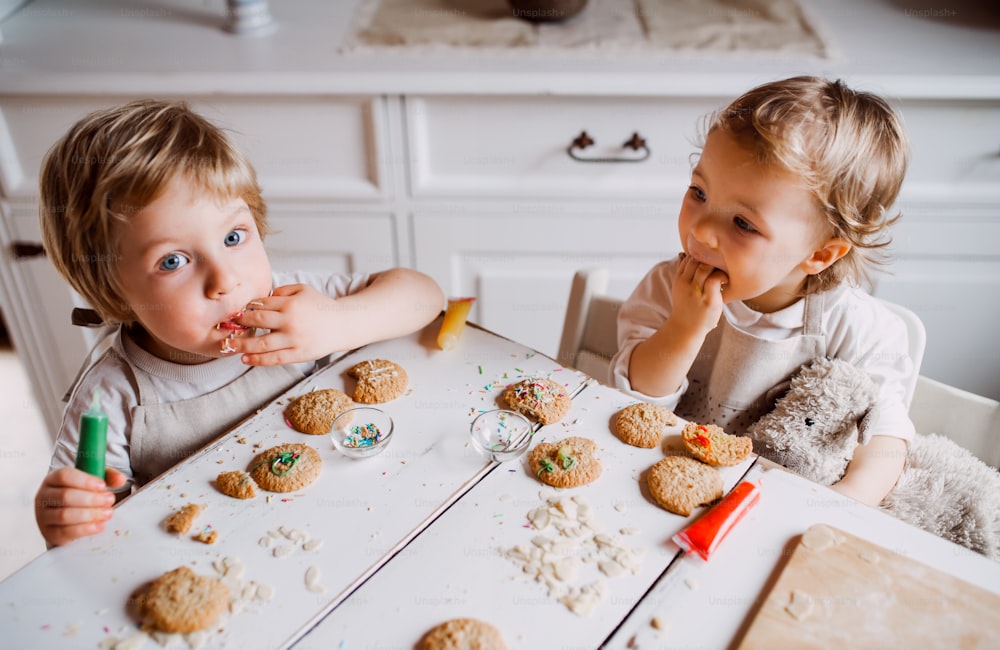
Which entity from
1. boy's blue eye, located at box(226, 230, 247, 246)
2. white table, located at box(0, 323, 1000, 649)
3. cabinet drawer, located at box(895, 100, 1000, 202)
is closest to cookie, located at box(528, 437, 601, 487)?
white table, located at box(0, 323, 1000, 649)

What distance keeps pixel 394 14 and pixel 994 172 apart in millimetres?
1346

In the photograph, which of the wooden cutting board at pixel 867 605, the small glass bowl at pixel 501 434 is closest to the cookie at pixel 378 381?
the small glass bowl at pixel 501 434

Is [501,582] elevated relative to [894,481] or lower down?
elevated

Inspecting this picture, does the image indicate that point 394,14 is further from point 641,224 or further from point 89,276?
point 89,276

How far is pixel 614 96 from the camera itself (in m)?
1.47

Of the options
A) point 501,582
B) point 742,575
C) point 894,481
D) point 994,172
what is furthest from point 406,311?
point 994,172

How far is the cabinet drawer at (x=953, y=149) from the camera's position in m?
1.44

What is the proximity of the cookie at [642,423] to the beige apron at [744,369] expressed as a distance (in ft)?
0.90

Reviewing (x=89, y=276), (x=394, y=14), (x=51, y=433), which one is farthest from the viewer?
(x=51, y=433)

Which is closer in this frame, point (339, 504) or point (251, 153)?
point (339, 504)

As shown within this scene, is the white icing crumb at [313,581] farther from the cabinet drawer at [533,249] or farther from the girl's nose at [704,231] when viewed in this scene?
the cabinet drawer at [533,249]

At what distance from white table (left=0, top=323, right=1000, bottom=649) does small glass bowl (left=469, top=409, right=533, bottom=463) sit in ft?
0.04

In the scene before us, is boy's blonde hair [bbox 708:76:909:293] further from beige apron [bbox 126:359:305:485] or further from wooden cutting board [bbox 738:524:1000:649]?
beige apron [bbox 126:359:305:485]

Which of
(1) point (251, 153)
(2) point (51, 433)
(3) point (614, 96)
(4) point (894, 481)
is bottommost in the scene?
(2) point (51, 433)
